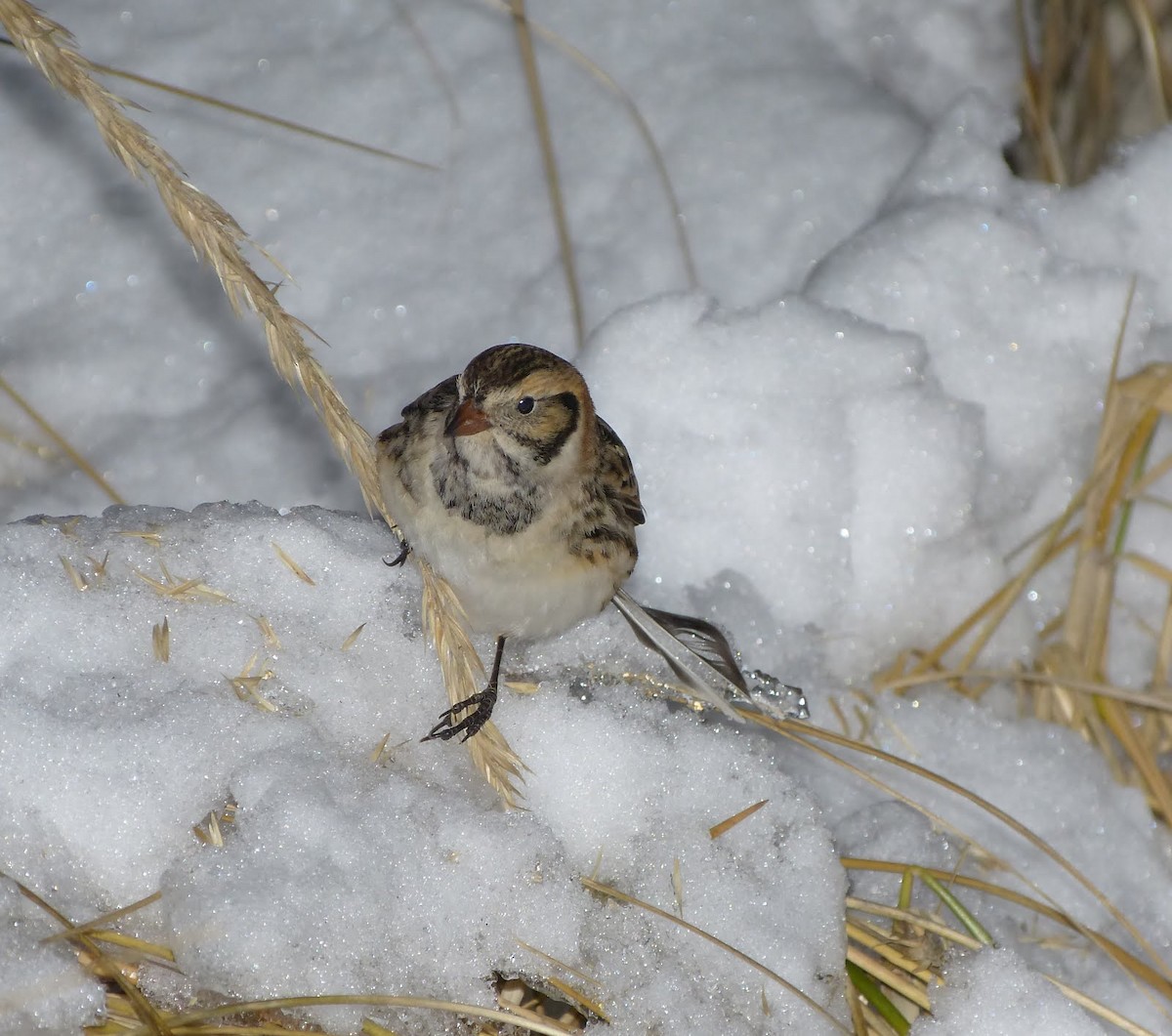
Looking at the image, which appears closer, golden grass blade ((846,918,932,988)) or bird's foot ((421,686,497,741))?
bird's foot ((421,686,497,741))

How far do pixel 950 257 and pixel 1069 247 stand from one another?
42cm

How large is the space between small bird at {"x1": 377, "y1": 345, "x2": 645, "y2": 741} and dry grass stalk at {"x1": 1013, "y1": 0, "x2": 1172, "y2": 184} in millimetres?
2708

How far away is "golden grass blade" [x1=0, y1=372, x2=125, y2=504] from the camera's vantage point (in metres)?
3.46

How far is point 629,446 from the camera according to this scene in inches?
152

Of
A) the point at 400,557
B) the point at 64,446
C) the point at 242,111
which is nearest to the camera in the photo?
the point at 400,557

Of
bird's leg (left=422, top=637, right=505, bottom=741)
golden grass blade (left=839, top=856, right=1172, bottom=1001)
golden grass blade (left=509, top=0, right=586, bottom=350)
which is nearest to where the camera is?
bird's leg (left=422, top=637, right=505, bottom=741)

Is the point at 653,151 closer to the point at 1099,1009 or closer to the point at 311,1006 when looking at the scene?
the point at 1099,1009

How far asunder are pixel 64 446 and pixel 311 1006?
2081 millimetres

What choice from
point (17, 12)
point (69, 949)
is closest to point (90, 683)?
point (69, 949)

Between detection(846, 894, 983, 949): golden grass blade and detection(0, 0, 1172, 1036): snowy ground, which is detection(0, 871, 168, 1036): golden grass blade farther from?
detection(846, 894, 983, 949): golden grass blade

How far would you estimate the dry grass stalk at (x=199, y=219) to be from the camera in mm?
1995

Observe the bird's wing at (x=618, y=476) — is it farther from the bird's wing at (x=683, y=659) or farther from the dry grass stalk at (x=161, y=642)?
the dry grass stalk at (x=161, y=642)

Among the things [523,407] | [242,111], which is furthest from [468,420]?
[242,111]

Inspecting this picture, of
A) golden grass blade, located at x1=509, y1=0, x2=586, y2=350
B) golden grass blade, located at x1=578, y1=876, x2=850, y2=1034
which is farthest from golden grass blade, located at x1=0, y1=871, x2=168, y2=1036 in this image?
golden grass blade, located at x1=509, y1=0, x2=586, y2=350
